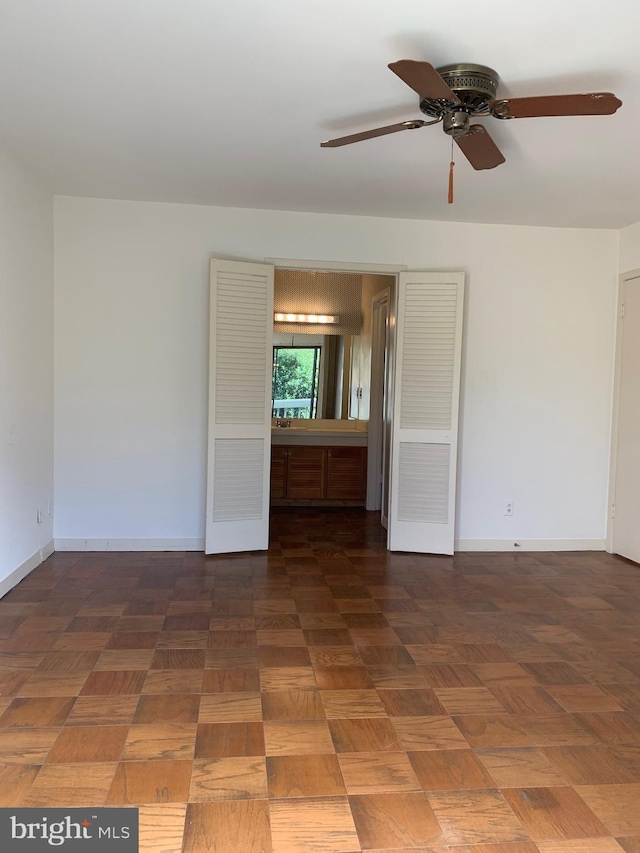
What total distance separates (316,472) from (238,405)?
214cm

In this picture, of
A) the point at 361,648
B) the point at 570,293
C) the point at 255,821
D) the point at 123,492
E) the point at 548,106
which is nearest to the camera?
the point at 255,821

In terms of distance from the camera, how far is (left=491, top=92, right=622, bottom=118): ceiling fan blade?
7.36ft

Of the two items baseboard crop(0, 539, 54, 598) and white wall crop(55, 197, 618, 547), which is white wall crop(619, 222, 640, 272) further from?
baseboard crop(0, 539, 54, 598)

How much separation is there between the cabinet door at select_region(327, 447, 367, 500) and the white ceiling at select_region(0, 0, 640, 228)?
9.18 ft

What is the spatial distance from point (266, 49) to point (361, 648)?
2632mm

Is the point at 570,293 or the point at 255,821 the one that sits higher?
the point at 570,293

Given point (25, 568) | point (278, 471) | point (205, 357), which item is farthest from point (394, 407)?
point (25, 568)

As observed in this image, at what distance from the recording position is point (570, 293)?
5.04 meters

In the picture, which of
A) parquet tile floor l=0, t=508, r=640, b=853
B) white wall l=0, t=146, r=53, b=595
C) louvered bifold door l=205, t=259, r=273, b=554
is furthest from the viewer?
louvered bifold door l=205, t=259, r=273, b=554

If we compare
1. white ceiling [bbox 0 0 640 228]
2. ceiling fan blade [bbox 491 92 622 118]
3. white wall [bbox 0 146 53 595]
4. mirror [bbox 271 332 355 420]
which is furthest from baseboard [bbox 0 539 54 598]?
ceiling fan blade [bbox 491 92 622 118]

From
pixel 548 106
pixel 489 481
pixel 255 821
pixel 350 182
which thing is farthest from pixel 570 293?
pixel 255 821

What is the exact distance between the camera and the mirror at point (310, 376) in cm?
720

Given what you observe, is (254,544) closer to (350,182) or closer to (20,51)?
(350,182)

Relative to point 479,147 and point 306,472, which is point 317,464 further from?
point 479,147
